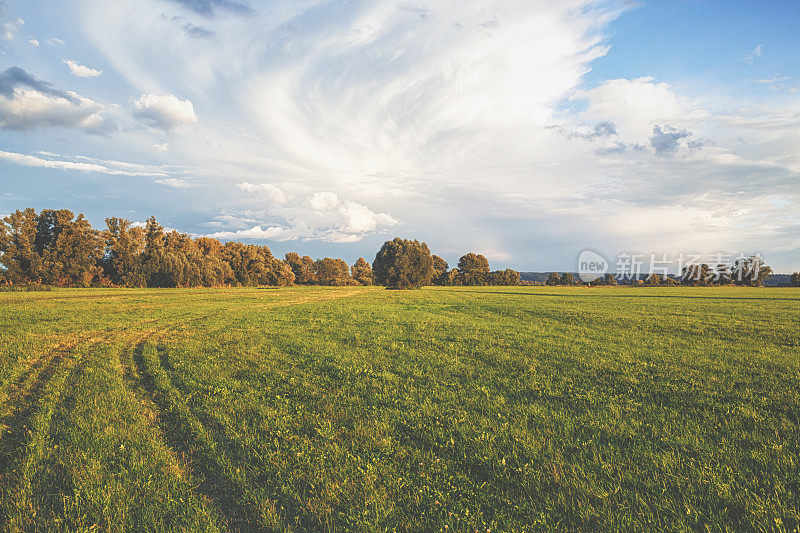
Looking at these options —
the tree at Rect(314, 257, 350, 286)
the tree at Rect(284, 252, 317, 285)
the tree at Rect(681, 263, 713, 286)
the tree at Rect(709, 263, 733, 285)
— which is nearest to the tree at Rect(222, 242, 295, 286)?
the tree at Rect(284, 252, 317, 285)

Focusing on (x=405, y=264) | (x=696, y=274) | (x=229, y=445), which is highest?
(x=696, y=274)

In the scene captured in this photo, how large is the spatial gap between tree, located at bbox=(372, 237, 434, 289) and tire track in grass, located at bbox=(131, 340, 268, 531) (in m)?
67.7

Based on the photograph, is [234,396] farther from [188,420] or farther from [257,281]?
[257,281]

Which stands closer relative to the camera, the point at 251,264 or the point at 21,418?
the point at 21,418

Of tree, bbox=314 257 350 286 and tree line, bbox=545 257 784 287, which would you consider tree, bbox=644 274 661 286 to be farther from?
tree, bbox=314 257 350 286

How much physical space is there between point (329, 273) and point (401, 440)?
482 ft

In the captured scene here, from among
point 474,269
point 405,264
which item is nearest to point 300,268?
point 474,269

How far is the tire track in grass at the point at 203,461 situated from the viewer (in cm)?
448

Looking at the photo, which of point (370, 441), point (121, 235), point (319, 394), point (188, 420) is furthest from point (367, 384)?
point (121, 235)

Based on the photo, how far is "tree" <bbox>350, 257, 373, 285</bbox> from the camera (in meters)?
159

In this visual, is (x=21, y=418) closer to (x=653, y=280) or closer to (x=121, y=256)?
(x=121, y=256)

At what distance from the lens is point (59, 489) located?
16.4 ft

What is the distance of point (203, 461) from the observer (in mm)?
5652

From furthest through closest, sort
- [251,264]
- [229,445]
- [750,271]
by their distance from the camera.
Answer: [750,271], [251,264], [229,445]
